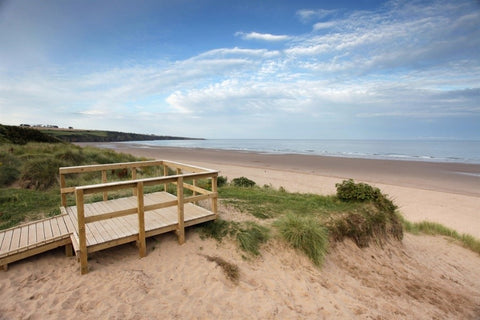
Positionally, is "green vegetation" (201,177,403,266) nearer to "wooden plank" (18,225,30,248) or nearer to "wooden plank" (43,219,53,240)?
"wooden plank" (43,219,53,240)

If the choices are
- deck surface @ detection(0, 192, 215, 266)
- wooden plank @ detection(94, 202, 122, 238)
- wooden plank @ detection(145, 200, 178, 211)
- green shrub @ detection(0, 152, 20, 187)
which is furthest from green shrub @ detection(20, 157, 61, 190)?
wooden plank @ detection(145, 200, 178, 211)

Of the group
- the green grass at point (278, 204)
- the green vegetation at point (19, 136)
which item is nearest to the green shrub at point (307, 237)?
the green grass at point (278, 204)

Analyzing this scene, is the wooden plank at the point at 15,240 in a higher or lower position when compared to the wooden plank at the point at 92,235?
lower

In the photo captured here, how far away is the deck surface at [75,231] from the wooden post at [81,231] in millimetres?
130

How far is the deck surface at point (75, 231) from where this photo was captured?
14.5 ft

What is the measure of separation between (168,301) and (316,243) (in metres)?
3.18

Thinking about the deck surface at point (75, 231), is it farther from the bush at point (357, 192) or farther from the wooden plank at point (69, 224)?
the bush at point (357, 192)

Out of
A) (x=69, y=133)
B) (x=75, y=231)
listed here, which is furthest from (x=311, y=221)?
(x=69, y=133)

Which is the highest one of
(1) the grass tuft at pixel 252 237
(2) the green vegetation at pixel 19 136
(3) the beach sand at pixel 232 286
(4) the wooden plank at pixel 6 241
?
(2) the green vegetation at pixel 19 136

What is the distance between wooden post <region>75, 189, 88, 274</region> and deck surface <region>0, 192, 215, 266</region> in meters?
0.13

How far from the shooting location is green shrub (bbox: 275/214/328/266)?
17.9ft

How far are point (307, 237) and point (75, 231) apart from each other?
4.58 m

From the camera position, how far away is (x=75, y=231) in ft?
15.7

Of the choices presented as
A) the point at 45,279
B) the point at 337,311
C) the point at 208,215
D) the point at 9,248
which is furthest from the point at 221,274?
the point at 9,248
